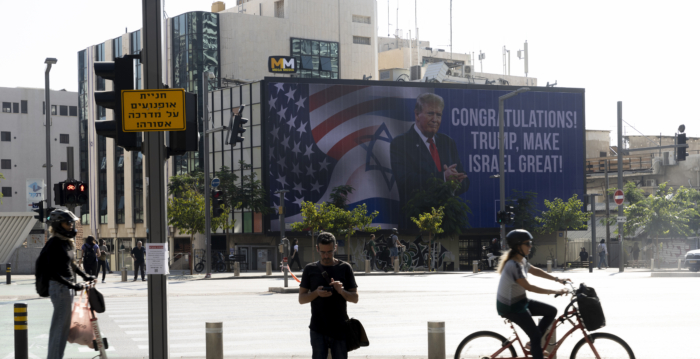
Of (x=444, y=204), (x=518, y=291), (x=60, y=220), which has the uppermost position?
(x=60, y=220)

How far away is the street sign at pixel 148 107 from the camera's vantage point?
801 centimetres

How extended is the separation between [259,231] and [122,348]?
39.2 m

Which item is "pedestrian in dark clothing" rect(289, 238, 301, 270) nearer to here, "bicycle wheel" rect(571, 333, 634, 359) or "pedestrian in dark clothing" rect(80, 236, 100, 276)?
"pedestrian in dark clothing" rect(80, 236, 100, 276)

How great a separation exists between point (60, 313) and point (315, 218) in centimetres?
3768

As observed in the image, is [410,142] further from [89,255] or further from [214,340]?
[214,340]

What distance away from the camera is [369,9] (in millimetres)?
76125

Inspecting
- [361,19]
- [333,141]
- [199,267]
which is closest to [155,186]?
[199,267]

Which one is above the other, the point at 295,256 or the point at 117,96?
the point at 117,96

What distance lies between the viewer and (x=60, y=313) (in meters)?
8.94

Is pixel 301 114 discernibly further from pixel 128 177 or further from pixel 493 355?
pixel 493 355

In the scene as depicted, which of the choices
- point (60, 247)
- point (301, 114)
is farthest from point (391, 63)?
point (60, 247)

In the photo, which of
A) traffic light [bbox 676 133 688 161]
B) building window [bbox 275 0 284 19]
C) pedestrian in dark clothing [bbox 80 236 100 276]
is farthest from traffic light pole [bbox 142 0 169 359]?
building window [bbox 275 0 284 19]

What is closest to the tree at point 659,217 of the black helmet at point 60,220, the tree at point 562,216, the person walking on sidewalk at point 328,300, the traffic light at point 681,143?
the tree at point 562,216

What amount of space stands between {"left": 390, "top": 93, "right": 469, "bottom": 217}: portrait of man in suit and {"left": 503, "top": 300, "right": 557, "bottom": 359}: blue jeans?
149 feet
